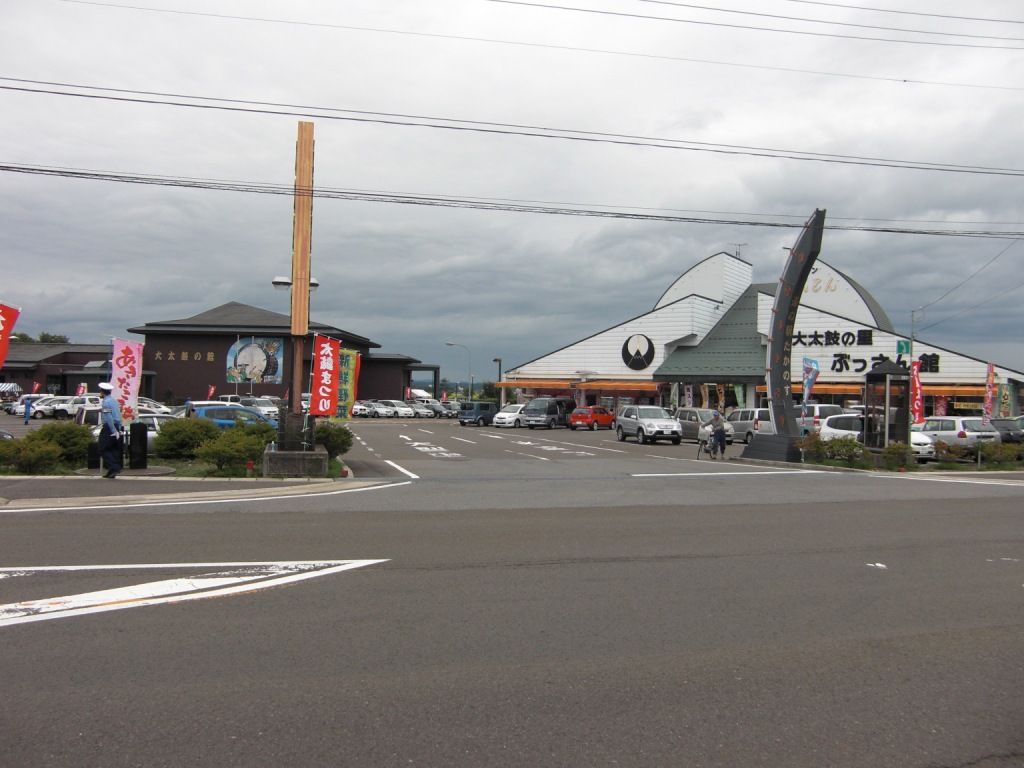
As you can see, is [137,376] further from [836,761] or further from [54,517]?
[836,761]

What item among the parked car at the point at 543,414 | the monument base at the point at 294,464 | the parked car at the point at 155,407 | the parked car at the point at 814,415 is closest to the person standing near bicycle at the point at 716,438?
the parked car at the point at 814,415

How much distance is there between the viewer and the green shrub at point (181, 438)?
61.8 feet

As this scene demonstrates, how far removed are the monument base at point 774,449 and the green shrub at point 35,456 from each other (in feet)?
60.7

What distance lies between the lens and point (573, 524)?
11.2 m

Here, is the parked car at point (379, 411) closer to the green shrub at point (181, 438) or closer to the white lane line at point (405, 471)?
the white lane line at point (405, 471)

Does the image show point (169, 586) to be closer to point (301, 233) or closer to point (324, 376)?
point (324, 376)

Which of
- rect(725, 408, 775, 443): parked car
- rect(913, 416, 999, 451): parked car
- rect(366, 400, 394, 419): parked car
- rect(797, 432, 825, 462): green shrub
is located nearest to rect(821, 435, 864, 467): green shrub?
rect(797, 432, 825, 462): green shrub

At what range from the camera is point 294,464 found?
17.0 meters

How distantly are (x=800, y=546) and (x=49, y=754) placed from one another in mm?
7945

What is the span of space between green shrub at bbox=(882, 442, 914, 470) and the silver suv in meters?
12.2

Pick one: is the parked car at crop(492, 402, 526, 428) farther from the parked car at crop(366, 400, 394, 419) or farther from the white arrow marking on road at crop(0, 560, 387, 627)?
the white arrow marking on road at crop(0, 560, 387, 627)

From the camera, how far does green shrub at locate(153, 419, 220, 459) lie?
1884 centimetres

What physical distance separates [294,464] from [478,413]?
38956mm

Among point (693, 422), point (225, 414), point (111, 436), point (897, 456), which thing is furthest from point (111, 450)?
point (693, 422)
